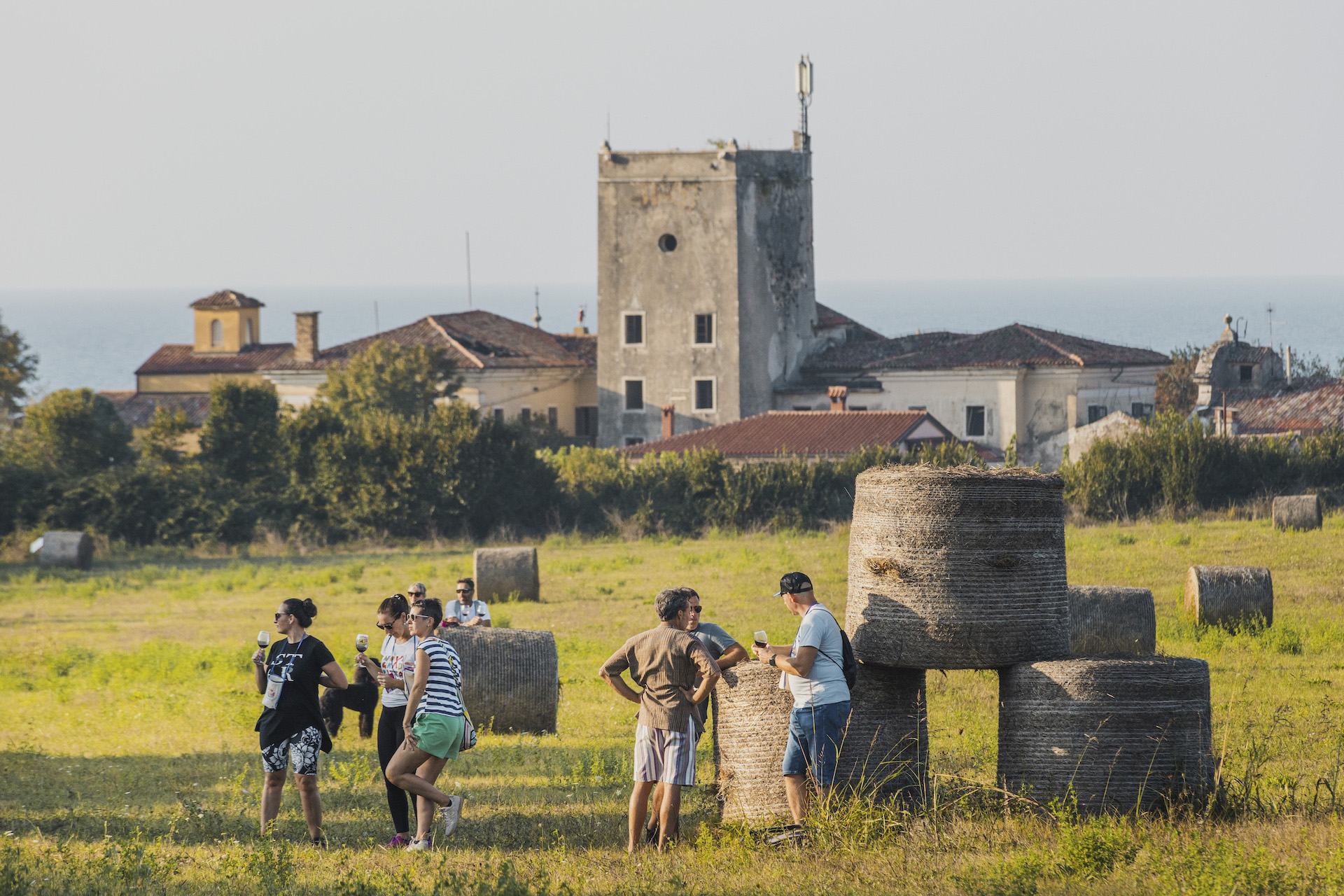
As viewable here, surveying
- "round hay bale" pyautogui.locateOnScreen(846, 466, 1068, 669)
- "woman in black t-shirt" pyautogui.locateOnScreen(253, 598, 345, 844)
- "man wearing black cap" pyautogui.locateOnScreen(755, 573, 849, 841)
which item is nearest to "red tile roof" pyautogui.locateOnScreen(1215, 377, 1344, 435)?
"round hay bale" pyautogui.locateOnScreen(846, 466, 1068, 669)

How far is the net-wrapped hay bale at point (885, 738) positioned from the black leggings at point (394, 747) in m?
2.93

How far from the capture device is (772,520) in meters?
44.5

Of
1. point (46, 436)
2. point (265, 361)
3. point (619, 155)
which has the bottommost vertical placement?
point (46, 436)

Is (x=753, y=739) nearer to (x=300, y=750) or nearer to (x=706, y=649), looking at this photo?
(x=706, y=649)

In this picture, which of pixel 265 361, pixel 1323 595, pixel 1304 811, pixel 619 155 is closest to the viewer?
pixel 1304 811

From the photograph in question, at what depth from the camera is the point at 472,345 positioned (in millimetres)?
75312

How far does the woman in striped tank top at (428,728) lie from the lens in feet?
35.7

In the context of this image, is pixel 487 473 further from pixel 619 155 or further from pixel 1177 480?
pixel 619 155

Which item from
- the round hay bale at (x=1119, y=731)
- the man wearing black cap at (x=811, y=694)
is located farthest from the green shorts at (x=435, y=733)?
the round hay bale at (x=1119, y=731)

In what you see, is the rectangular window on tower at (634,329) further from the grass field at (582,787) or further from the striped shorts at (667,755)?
the striped shorts at (667,755)

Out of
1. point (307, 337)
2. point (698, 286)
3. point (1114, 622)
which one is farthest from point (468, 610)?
point (307, 337)

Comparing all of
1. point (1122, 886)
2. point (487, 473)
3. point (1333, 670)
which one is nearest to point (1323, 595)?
A: point (1333, 670)

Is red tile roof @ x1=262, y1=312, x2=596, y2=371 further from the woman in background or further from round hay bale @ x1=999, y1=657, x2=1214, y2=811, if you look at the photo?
round hay bale @ x1=999, y1=657, x2=1214, y2=811

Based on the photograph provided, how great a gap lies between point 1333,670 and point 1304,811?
776 centimetres
